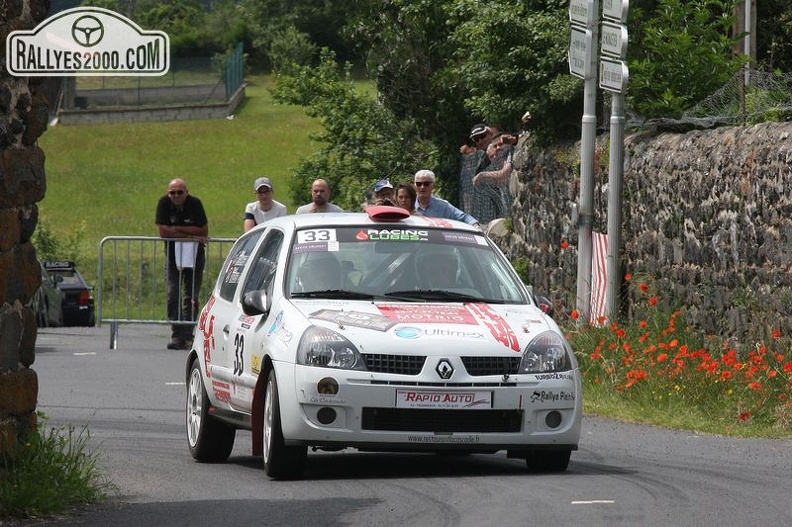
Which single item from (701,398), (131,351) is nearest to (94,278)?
(131,351)

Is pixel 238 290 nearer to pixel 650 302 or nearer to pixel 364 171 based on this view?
pixel 650 302

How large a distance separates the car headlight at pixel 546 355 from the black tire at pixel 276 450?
136cm

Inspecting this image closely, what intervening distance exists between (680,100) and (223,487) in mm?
9351

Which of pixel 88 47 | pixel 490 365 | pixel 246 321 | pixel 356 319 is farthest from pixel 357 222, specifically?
pixel 88 47

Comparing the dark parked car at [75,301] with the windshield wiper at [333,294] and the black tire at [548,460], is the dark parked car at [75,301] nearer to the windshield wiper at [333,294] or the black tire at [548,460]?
the windshield wiper at [333,294]

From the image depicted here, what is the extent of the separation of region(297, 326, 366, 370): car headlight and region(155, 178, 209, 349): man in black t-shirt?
11.0m

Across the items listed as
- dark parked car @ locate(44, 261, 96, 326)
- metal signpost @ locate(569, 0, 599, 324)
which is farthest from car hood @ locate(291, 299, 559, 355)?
dark parked car @ locate(44, 261, 96, 326)

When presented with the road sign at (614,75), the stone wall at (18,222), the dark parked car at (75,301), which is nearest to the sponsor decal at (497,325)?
the stone wall at (18,222)

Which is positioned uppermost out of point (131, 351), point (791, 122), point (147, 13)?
point (147, 13)

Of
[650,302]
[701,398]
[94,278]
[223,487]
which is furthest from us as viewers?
[94,278]

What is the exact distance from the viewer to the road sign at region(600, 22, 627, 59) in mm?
17094

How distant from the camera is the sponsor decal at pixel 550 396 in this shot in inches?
396

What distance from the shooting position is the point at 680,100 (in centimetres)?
1802

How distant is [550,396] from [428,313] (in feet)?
2.88
